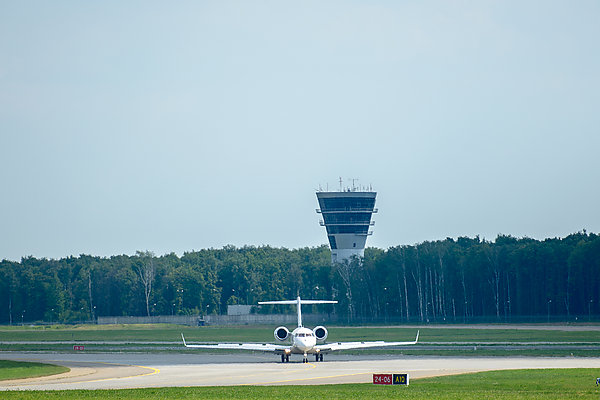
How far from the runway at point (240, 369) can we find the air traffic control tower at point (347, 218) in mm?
110668

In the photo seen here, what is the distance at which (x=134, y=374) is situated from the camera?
181 ft

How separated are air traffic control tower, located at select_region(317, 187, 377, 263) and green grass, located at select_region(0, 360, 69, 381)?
408 ft

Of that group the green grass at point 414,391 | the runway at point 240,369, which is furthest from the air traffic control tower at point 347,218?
the green grass at point 414,391

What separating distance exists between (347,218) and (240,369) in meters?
126

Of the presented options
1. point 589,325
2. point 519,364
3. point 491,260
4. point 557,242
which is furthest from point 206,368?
point 557,242

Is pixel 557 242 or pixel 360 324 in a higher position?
pixel 557 242

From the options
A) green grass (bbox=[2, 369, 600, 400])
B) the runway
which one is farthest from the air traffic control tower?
green grass (bbox=[2, 369, 600, 400])

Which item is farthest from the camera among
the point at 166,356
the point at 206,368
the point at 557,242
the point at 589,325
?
the point at 557,242

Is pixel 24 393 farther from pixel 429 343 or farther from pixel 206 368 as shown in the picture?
pixel 429 343

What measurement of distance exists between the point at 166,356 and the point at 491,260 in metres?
89.6

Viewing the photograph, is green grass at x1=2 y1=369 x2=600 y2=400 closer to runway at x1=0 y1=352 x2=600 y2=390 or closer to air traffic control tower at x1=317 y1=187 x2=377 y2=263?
runway at x1=0 y1=352 x2=600 y2=390

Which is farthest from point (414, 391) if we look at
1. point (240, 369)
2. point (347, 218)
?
point (347, 218)

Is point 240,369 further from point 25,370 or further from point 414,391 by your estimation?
point 414,391

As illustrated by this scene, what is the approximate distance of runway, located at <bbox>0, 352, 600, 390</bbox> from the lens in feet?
160
